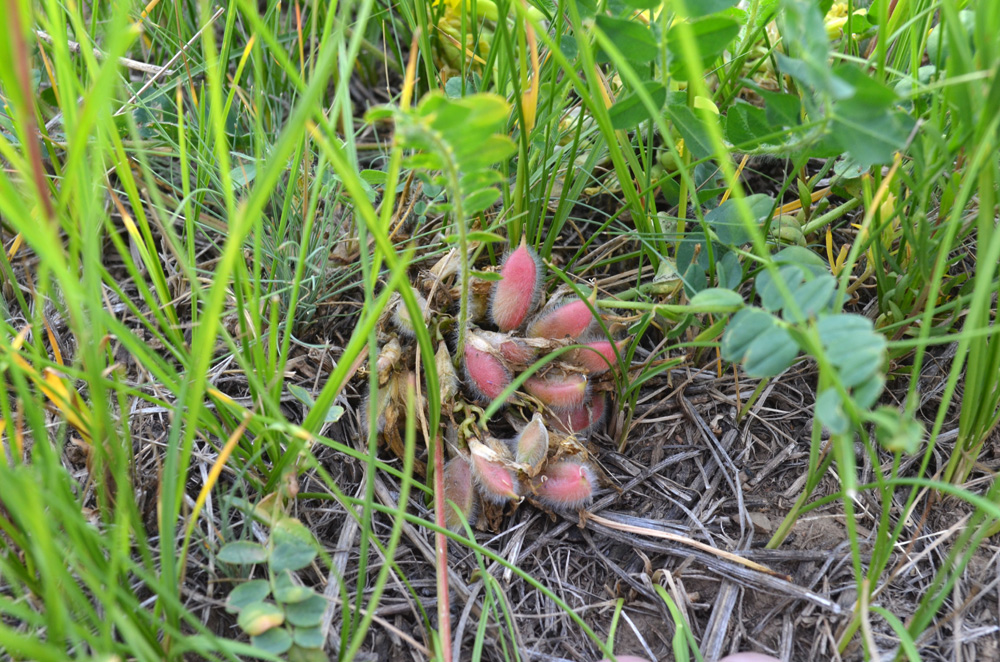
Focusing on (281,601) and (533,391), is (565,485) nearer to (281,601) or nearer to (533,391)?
(533,391)

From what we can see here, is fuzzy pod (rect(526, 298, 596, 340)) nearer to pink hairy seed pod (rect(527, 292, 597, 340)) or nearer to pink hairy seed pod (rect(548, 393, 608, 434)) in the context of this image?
pink hairy seed pod (rect(527, 292, 597, 340))

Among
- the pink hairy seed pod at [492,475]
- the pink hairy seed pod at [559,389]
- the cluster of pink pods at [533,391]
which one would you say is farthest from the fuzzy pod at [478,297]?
the pink hairy seed pod at [492,475]

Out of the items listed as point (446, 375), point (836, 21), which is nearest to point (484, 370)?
point (446, 375)

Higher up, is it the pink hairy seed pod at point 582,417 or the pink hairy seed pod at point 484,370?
the pink hairy seed pod at point 484,370

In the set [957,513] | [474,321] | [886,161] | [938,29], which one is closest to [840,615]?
[957,513]

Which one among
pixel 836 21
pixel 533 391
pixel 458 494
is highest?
pixel 836 21

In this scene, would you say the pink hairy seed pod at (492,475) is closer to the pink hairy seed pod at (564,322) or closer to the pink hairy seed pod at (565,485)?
the pink hairy seed pod at (565,485)

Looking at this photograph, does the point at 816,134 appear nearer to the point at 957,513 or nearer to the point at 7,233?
the point at 957,513
